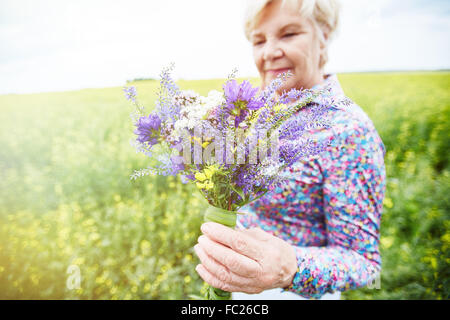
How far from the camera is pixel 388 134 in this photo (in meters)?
5.16

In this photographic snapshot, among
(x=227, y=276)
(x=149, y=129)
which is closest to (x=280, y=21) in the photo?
(x=149, y=129)

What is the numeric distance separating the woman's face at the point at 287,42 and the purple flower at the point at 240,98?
1.90 ft

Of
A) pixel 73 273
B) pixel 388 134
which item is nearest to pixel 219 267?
pixel 73 273

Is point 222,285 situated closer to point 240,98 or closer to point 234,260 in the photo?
point 234,260

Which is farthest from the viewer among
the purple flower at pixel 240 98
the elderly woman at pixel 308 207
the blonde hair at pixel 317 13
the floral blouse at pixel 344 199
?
the blonde hair at pixel 317 13

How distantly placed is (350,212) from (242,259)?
51cm

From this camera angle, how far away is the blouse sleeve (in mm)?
957

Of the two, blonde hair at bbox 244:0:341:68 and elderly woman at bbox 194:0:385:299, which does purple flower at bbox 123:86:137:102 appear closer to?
elderly woman at bbox 194:0:385:299

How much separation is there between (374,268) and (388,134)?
203 inches

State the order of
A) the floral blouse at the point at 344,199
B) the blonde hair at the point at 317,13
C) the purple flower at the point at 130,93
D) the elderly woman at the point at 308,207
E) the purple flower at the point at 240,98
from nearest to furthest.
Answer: the purple flower at the point at 240,98 < the purple flower at the point at 130,93 < the elderly woman at the point at 308,207 < the floral blouse at the point at 344,199 < the blonde hair at the point at 317,13

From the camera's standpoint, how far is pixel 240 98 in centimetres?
64

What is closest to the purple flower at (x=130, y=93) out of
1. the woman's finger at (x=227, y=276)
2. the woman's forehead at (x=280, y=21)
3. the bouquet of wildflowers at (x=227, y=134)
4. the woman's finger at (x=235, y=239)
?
the bouquet of wildflowers at (x=227, y=134)

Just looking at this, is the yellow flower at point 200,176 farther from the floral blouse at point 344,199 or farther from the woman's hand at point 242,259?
the floral blouse at point 344,199

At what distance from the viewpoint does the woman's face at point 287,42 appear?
1.09 metres
